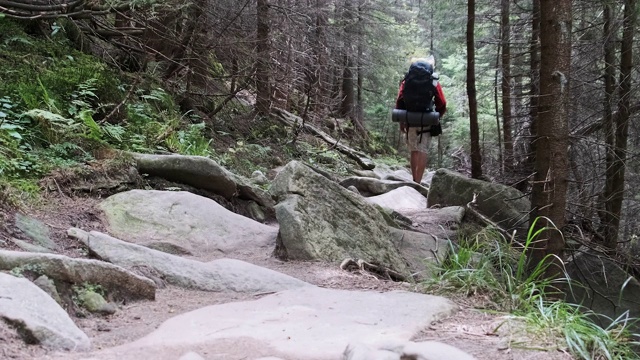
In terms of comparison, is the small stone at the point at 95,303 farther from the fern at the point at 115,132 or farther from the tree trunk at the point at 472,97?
the tree trunk at the point at 472,97

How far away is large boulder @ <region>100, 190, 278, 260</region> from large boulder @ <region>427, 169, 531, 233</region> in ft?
12.1

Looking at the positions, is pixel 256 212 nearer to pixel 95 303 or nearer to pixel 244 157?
pixel 244 157

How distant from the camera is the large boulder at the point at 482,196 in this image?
8.07 metres

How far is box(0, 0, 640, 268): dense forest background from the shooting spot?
17.3 feet

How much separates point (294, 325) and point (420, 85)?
642 centimetres

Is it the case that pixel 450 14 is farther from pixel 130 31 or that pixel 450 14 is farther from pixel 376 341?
pixel 376 341

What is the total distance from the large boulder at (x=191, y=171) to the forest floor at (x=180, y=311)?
42.8 inches

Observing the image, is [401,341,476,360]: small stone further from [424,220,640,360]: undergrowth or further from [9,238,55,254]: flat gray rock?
[9,238,55,254]: flat gray rock

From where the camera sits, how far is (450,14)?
20.1 meters

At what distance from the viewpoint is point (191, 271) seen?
14.4 ft

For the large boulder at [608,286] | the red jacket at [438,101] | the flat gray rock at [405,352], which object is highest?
the red jacket at [438,101]

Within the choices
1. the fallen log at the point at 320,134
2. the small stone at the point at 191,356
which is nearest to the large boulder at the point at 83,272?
the small stone at the point at 191,356

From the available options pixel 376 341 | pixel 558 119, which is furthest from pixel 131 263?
pixel 558 119

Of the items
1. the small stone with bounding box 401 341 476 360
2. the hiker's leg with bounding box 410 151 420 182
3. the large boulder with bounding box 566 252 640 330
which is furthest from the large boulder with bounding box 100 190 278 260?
the hiker's leg with bounding box 410 151 420 182
